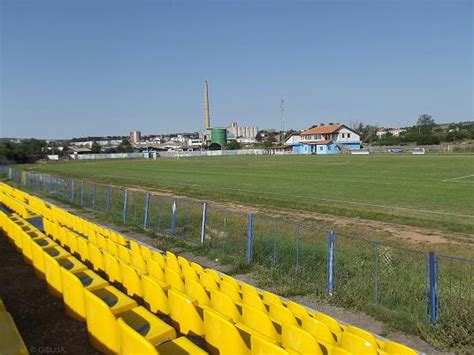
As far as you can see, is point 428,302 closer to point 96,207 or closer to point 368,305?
point 368,305

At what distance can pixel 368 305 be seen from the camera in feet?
25.8

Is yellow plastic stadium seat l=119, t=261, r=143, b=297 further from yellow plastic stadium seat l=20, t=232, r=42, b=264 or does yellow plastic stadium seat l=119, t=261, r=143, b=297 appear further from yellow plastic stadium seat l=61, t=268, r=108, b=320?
Answer: yellow plastic stadium seat l=20, t=232, r=42, b=264

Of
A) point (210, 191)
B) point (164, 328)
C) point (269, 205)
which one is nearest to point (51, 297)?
point (164, 328)

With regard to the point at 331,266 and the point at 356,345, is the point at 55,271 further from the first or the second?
the point at 331,266

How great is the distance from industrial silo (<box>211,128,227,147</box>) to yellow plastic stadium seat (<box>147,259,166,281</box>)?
6004 inches

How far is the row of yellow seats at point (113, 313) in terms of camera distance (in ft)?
12.1

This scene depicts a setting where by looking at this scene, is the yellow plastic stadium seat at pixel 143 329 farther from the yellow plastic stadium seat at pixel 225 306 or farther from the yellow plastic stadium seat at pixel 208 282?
the yellow plastic stadium seat at pixel 208 282

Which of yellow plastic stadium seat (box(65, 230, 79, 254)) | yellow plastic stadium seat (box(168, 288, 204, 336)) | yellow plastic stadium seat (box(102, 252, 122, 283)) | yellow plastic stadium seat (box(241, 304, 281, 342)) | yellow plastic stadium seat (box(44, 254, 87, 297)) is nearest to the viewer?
yellow plastic stadium seat (box(241, 304, 281, 342))

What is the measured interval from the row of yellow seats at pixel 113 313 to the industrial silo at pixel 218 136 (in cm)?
15360

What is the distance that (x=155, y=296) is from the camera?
5.76 metres

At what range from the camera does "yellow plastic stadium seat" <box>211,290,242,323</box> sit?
5309 millimetres

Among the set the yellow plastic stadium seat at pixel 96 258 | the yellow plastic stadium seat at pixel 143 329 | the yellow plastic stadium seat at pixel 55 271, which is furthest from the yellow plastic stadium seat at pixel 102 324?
the yellow plastic stadium seat at pixel 96 258

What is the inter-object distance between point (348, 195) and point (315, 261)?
15763 millimetres

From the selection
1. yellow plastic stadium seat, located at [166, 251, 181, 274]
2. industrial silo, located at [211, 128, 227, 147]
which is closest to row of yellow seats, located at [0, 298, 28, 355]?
yellow plastic stadium seat, located at [166, 251, 181, 274]
